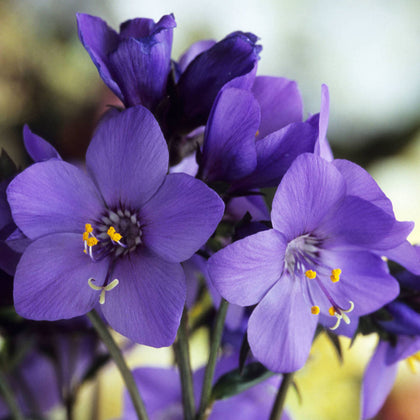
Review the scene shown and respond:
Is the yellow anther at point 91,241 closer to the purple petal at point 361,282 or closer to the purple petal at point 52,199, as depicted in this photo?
the purple petal at point 52,199

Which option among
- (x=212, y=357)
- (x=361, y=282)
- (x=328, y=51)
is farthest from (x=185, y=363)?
(x=328, y=51)

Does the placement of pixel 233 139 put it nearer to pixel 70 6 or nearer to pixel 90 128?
pixel 90 128

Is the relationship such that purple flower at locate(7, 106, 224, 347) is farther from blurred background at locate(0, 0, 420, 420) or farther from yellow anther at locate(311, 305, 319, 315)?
blurred background at locate(0, 0, 420, 420)

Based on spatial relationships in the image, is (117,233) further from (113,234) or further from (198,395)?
(198,395)

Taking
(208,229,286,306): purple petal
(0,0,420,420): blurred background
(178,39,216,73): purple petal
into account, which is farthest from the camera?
(0,0,420,420): blurred background

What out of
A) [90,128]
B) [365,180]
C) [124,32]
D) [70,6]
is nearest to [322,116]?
[365,180]

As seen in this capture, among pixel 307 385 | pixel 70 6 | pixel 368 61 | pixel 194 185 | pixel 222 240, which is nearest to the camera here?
pixel 194 185

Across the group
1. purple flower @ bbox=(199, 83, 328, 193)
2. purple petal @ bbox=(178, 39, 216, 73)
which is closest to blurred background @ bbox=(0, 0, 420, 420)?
purple petal @ bbox=(178, 39, 216, 73)
